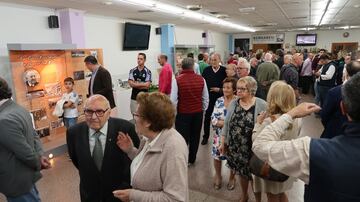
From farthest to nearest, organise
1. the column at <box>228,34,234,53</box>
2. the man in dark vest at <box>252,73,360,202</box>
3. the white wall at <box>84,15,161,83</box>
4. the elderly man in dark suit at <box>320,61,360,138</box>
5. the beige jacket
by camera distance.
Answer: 1. the column at <box>228,34,234,53</box>
2. the white wall at <box>84,15,161,83</box>
3. the elderly man in dark suit at <box>320,61,360,138</box>
4. the beige jacket
5. the man in dark vest at <box>252,73,360,202</box>

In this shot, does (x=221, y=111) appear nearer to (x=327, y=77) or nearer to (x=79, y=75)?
(x=79, y=75)

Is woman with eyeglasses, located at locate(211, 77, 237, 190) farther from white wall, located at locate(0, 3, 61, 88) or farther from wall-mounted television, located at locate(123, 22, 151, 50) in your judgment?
wall-mounted television, located at locate(123, 22, 151, 50)

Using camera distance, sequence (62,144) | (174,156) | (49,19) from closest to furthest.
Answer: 1. (174,156)
2. (62,144)
3. (49,19)

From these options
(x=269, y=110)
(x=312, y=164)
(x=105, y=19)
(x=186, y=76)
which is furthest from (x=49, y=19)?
(x=312, y=164)

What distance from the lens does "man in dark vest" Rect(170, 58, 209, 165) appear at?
3.66 metres

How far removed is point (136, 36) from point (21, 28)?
3.35 metres

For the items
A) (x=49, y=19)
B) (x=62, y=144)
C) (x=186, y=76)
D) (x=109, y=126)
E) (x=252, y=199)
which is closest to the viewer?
(x=109, y=126)

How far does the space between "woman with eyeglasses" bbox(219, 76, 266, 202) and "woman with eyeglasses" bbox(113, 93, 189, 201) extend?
1266 mm

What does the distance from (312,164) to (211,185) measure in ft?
8.09

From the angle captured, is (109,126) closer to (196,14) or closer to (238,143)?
(238,143)

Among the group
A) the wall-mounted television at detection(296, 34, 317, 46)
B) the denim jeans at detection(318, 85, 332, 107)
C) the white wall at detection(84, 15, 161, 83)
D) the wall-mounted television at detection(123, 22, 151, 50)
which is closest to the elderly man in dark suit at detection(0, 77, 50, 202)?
the white wall at detection(84, 15, 161, 83)

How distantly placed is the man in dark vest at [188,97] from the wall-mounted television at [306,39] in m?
13.9

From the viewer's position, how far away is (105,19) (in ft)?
22.1

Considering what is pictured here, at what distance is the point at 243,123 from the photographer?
103 inches
